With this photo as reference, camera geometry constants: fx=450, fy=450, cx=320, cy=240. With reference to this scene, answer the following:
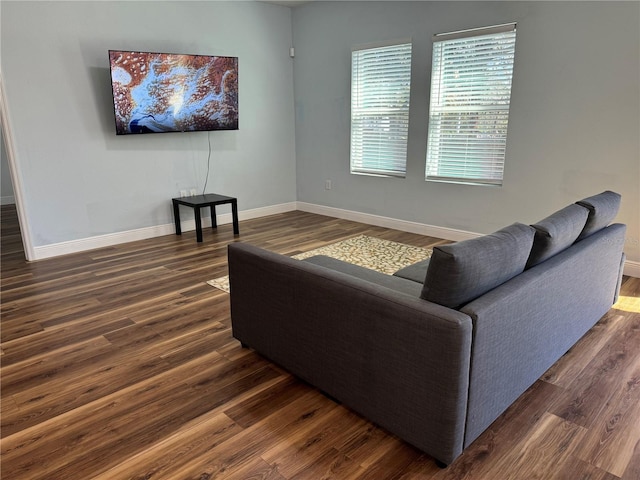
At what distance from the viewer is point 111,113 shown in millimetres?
4656

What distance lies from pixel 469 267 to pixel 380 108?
4016mm

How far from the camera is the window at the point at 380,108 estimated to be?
5047mm

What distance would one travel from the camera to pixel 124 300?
3406mm

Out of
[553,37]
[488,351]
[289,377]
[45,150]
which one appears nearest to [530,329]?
[488,351]

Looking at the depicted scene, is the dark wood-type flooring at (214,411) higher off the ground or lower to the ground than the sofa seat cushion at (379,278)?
lower

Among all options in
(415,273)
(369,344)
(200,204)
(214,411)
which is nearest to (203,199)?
(200,204)

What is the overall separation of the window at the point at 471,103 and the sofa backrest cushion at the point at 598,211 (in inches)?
72.3

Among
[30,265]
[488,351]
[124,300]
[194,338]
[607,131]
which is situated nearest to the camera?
[488,351]

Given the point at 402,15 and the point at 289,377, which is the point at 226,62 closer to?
the point at 402,15

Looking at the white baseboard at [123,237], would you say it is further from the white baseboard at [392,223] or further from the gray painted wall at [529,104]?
the gray painted wall at [529,104]

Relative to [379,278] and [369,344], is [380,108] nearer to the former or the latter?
[379,278]

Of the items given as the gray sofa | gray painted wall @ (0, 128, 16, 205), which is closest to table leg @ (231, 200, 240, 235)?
the gray sofa

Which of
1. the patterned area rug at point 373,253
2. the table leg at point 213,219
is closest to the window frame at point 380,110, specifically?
the patterned area rug at point 373,253

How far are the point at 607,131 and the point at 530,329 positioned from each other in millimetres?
2624
